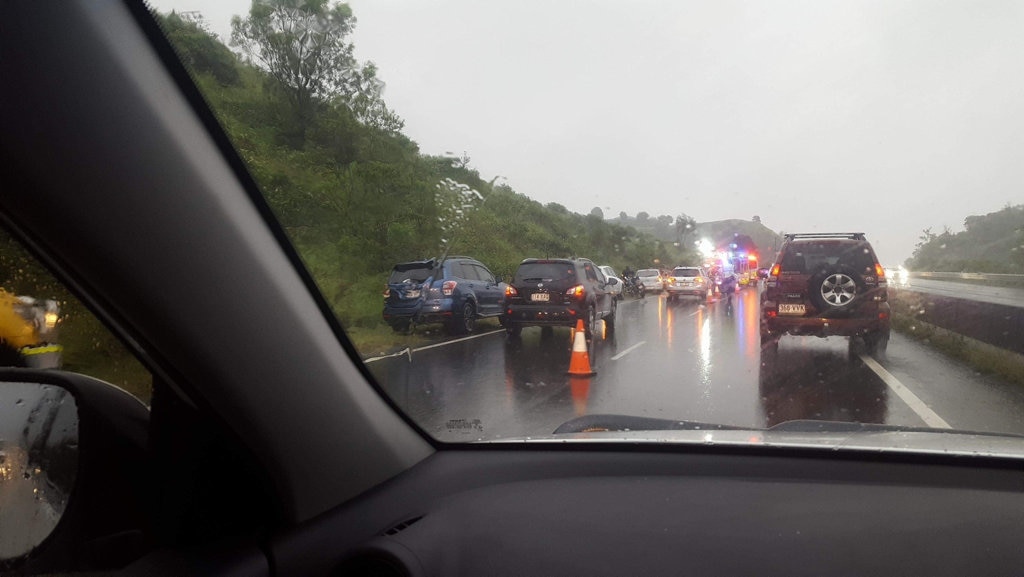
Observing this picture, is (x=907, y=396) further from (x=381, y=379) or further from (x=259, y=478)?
(x=259, y=478)

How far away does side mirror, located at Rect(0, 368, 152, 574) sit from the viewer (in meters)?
2.38

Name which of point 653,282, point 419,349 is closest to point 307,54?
point 419,349

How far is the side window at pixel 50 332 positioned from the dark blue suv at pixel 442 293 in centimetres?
159

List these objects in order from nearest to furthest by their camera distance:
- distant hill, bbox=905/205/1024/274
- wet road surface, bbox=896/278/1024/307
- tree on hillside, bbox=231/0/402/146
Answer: tree on hillside, bbox=231/0/402/146 < distant hill, bbox=905/205/1024/274 < wet road surface, bbox=896/278/1024/307

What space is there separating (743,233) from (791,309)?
1.99 m

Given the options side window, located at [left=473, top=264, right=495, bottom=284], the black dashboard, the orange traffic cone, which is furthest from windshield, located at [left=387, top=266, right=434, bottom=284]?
the orange traffic cone

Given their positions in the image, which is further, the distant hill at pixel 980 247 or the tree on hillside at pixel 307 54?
the distant hill at pixel 980 247

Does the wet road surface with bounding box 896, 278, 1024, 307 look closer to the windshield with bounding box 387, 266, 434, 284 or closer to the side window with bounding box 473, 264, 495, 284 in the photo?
the side window with bounding box 473, 264, 495, 284

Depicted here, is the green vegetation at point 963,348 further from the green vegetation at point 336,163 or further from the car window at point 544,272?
the green vegetation at point 336,163

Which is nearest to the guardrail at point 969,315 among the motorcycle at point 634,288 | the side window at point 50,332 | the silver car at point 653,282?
the motorcycle at point 634,288

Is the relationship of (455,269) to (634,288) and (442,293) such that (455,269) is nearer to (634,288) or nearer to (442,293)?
(442,293)

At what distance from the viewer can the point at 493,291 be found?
618 centimetres

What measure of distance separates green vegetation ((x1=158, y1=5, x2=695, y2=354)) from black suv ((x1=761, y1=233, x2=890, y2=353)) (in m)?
2.04

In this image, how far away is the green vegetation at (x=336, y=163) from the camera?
2.62m
